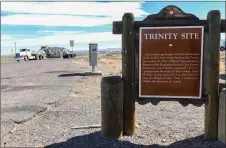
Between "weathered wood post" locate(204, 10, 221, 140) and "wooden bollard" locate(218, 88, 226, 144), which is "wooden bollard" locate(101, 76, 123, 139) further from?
"wooden bollard" locate(218, 88, 226, 144)

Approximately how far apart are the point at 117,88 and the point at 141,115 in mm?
2178

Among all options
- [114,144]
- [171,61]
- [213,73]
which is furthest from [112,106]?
[213,73]

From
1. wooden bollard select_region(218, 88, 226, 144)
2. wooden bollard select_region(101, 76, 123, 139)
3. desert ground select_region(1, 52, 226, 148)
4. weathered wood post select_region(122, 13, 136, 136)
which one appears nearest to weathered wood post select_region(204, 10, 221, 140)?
wooden bollard select_region(218, 88, 226, 144)

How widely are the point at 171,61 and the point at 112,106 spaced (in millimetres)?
1099

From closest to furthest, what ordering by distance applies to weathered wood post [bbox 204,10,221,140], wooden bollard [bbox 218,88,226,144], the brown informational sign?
wooden bollard [bbox 218,88,226,144] → weathered wood post [bbox 204,10,221,140] → the brown informational sign

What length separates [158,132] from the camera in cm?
614

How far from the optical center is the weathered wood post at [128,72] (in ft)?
18.3

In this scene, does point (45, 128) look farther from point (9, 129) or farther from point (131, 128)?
point (131, 128)

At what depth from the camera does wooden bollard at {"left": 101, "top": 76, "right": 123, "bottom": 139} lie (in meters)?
5.59

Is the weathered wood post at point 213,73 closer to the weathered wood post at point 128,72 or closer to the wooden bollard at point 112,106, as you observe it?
the weathered wood post at point 128,72

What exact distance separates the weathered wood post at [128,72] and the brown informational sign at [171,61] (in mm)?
150

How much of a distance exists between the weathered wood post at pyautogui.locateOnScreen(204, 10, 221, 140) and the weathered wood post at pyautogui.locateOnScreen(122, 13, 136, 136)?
3.64 ft

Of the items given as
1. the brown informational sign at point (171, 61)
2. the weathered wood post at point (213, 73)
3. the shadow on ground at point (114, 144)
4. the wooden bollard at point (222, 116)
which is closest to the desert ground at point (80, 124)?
the shadow on ground at point (114, 144)

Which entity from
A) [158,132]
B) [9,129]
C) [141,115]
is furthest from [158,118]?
[9,129]
